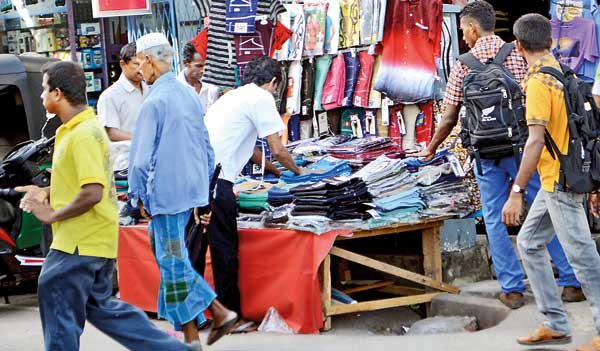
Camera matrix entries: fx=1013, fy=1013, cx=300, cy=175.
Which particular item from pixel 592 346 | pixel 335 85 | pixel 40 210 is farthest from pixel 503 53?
pixel 40 210

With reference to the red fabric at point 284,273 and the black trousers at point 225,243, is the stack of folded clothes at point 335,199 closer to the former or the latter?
the red fabric at point 284,273

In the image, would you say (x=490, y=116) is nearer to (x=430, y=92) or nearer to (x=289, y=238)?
(x=289, y=238)

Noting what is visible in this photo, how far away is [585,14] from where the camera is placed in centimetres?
848

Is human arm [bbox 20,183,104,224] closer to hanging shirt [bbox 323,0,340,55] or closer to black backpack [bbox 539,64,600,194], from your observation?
black backpack [bbox 539,64,600,194]

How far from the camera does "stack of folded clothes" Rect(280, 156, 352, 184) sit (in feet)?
24.9

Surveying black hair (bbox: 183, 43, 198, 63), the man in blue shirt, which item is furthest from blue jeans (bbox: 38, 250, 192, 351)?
black hair (bbox: 183, 43, 198, 63)

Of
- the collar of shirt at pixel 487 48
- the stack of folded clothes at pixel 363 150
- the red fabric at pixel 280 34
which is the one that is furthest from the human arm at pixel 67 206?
the red fabric at pixel 280 34

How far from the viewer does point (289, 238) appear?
22.7 ft

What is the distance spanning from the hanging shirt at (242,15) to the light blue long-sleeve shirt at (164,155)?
12.9ft

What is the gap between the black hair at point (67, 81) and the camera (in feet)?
16.9

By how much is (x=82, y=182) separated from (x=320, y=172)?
3.00 meters

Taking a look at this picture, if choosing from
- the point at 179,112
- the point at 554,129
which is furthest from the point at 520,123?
the point at 179,112

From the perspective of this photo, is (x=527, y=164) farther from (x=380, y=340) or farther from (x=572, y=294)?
(x=380, y=340)

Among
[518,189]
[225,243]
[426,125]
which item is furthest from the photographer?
[426,125]
